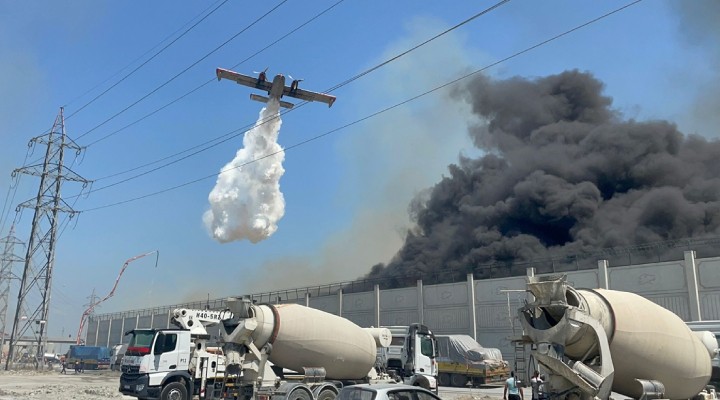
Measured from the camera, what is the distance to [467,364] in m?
33.5

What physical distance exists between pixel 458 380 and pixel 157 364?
1986cm

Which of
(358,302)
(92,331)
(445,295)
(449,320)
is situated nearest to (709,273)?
(449,320)

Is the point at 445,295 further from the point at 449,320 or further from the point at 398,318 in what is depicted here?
the point at 398,318

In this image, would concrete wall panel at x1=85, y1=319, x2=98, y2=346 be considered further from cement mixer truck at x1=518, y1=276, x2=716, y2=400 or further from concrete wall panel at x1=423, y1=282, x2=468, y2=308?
cement mixer truck at x1=518, y1=276, x2=716, y2=400

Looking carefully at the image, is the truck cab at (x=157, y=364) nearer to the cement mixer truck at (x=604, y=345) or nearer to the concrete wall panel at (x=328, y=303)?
the cement mixer truck at (x=604, y=345)

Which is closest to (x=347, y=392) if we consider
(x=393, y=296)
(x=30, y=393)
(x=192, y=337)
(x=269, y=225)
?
(x=192, y=337)

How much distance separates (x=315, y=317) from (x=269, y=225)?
15.2 meters

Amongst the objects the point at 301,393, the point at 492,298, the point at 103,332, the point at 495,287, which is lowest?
the point at 301,393

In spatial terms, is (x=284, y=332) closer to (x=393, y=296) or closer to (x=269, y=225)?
(x=269, y=225)

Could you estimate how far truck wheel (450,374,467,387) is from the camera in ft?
112

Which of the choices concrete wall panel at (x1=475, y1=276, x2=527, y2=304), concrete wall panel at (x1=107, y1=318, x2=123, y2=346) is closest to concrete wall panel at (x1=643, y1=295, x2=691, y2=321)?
concrete wall panel at (x1=475, y1=276, x2=527, y2=304)

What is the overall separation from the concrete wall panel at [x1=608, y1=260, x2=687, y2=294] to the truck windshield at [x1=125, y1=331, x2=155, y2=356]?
26.7 m

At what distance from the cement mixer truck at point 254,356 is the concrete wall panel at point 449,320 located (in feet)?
66.3

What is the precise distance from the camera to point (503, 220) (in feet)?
203
